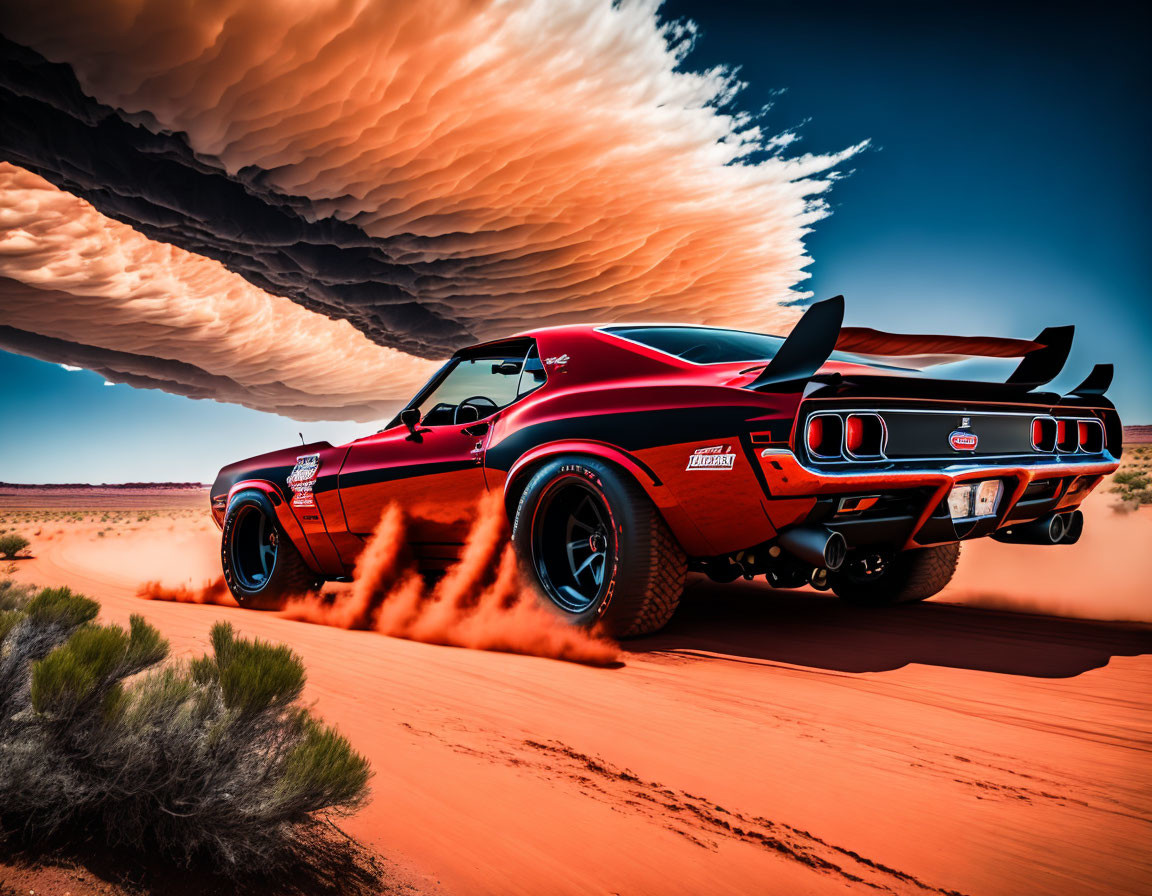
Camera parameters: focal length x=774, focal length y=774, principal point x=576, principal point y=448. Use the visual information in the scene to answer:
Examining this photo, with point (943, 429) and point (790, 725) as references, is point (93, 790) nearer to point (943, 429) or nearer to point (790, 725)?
point (790, 725)

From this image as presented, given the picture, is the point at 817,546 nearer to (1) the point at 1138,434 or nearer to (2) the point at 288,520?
(2) the point at 288,520

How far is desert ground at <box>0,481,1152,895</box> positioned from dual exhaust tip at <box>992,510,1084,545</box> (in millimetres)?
481

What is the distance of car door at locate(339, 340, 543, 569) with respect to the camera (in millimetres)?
4379

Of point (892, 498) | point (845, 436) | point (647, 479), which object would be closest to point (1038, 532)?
point (892, 498)

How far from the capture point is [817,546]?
2.99 metres

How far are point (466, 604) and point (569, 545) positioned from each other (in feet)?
2.38

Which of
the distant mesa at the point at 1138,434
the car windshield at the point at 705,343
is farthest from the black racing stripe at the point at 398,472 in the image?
the distant mesa at the point at 1138,434

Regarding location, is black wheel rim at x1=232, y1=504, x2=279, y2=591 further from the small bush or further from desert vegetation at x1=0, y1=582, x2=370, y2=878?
the small bush

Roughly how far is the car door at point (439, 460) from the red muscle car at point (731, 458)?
13 mm

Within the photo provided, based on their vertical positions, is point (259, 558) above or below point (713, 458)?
below

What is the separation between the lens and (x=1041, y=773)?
6.89 ft

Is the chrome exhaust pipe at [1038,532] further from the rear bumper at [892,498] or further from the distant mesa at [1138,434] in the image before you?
the distant mesa at [1138,434]

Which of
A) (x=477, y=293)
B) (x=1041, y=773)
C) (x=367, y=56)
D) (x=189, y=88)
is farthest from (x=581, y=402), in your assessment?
(x=477, y=293)

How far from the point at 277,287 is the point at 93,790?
1902cm
